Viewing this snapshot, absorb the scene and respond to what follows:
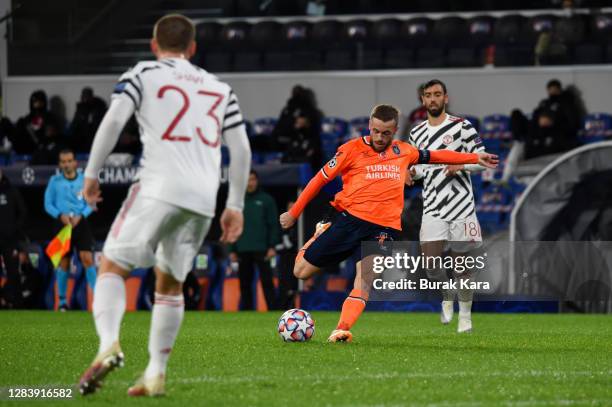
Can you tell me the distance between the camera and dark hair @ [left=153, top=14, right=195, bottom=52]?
5.76 metres

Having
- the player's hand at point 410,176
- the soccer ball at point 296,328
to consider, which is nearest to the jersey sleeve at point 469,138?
the player's hand at point 410,176

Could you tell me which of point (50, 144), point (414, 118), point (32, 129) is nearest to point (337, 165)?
point (414, 118)

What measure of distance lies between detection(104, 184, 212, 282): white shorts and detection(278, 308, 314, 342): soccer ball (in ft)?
11.0

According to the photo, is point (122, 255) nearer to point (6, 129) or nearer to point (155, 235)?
point (155, 235)

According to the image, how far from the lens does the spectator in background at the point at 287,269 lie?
54.5ft

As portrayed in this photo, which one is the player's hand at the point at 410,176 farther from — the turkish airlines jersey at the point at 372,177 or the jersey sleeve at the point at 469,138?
the jersey sleeve at the point at 469,138

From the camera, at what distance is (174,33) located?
577 centimetres

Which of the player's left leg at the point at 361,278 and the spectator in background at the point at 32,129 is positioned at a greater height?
the spectator in background at the point at 32,129

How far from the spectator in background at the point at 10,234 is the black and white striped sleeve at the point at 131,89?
1185cm

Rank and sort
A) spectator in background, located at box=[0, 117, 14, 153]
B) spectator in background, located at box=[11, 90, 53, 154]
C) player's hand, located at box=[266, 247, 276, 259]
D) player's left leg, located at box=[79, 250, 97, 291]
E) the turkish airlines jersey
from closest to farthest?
the turkish airlines jersey < player's left leg, located at box=[79, 250, 97, 291] < player's hand, located at box=[266, 247, 276, 259] < spectator in background, located at box=[11, 90, 53, 154] < spectator in background, located at box=[0, 117, 14, 153]

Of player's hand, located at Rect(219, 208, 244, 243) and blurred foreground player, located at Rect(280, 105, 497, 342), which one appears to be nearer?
player's hand, located at Rect(219, 208, 244, 243)

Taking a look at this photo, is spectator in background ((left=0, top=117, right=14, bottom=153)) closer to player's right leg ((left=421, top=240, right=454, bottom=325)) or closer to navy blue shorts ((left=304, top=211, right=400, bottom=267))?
player's right leg ((left=421, top=240, right=454, bottom=325))

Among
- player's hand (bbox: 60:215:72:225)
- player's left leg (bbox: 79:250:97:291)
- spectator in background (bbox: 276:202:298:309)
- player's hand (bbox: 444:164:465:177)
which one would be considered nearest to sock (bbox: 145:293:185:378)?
player's hand (bbox: 444:164:465:177)

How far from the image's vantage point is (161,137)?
562 centimetres
